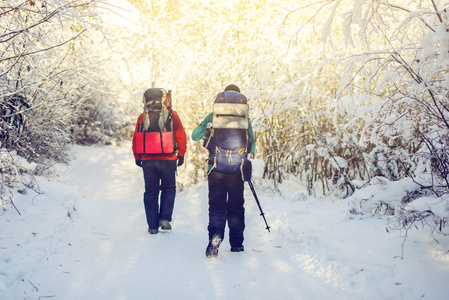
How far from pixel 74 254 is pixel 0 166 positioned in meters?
1.40

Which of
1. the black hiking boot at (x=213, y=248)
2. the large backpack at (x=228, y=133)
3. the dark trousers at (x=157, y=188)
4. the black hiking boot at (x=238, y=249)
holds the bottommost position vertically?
the black hiking boot at (x=238, y=249)

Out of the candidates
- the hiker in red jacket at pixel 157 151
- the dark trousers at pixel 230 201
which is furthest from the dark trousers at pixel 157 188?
the dark trousers at pixel 230 201

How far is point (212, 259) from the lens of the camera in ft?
13.1

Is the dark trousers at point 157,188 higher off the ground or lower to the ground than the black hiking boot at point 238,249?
higher

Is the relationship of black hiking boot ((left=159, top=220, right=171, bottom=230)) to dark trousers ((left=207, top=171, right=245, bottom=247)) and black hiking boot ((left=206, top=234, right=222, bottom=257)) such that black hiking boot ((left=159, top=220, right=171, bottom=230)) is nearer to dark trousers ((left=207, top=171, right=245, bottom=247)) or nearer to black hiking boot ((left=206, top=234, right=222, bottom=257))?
dark trousers ((left=207, top=171, right=245, bottom=247))

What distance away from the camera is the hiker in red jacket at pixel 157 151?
497cm

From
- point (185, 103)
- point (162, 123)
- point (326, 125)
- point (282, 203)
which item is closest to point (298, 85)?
point (326, 125)

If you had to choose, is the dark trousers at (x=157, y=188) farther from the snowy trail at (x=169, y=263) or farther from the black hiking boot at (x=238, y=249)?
the black hiking boot at (x=238, y=249)

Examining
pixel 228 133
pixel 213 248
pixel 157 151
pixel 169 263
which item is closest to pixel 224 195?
pixel 213 248

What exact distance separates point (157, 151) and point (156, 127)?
1.10 ft

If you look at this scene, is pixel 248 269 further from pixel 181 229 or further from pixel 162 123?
pixel 162 123

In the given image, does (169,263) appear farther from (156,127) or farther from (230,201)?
(156,127)

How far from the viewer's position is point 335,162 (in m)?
6.59

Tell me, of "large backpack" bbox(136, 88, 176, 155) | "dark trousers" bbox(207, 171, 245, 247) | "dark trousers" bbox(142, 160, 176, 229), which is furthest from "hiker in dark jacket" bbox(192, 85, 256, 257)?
"dark trousers" bbox(142, 160, 176, 229)
